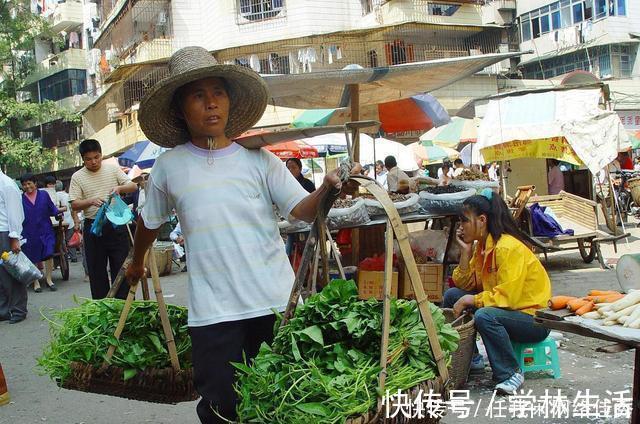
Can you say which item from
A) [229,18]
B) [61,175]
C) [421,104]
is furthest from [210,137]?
[61,175]

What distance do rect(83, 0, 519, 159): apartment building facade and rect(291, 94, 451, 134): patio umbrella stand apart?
48.7 ft

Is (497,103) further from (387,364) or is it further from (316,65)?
(316,65)

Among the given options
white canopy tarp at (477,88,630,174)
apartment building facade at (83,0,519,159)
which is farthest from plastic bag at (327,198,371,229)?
apartment building facade at (83,0,519,159)

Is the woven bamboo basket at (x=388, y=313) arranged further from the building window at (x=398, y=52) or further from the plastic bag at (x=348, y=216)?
the building window at (x=398, y=52)

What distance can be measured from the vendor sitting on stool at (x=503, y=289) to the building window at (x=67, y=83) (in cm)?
3753

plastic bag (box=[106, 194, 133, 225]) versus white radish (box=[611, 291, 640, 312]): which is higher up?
plastic bag (box=[106, 194, 133, 225])

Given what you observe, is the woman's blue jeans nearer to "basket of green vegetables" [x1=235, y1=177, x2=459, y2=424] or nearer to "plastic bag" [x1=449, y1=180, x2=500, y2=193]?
"basket of green vegetables" [x1=235, y1=177, x2=459, y2=424]

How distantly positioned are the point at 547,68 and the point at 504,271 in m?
29.1

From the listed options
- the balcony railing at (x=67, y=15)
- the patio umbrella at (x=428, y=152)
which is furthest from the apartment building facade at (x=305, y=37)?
the balcony railing at (x=67, y=15)

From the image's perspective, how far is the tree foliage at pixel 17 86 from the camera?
90.7 feet

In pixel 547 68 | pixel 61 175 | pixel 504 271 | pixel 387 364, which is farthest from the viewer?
pixel 61 175

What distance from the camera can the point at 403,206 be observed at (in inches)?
277

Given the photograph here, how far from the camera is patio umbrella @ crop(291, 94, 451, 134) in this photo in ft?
32.1

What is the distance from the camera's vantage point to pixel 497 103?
35.0ft
